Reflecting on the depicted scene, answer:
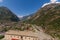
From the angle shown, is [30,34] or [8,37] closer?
[30,34]

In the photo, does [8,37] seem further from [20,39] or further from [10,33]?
[20,39]

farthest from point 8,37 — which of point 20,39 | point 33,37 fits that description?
point 33,37

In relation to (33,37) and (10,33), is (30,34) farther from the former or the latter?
(10,33)

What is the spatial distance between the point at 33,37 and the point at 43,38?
10.5 feet

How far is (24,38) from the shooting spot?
66125 mm

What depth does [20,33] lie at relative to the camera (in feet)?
226

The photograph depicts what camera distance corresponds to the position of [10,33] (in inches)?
2783

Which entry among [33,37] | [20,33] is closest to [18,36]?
[20,33]

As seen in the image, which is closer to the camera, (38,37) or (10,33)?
(38,37)

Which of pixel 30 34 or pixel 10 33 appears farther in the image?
pixel 10 33

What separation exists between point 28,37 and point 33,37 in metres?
2.15

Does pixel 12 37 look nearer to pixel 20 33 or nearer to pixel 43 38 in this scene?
pixel 20 33

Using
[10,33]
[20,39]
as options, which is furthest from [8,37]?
[20,39]

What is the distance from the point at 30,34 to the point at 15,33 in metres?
6.46
